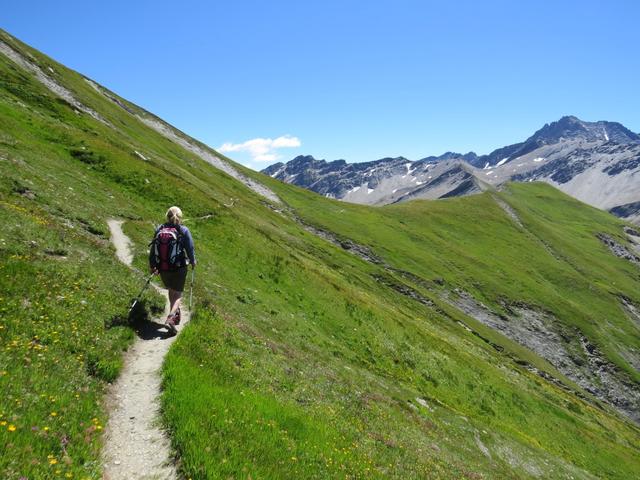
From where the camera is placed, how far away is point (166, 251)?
53.2 feet

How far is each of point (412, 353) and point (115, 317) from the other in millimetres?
31280

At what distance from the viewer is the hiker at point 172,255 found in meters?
16.2

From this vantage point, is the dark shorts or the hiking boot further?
the dark shorts

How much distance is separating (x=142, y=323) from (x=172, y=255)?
2830mm

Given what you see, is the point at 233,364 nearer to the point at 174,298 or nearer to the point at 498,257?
the point at 174,298

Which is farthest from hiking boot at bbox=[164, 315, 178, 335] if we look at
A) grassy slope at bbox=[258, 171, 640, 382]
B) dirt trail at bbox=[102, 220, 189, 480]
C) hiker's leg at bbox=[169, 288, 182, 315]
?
grassy slope at bbox=[258, 171, 640, 382]

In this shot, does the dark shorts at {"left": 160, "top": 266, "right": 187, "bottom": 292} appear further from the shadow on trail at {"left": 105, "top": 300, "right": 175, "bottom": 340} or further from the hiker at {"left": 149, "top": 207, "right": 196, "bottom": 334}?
the shadow on trail at {"left": 105, "top": 300, "right": 175, "bottom": 340}

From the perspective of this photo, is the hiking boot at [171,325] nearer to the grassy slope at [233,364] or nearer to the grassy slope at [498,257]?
the grassy slope at [233,364]

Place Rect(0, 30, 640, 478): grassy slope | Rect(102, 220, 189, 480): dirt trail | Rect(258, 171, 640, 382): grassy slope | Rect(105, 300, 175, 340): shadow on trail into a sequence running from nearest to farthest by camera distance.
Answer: Rect(102, 220, 189, 480): dirt trail, Rect(0, 30, 640, 478): grassy slope, Rect(105, 300, 175, 340): shadow on trail, Rect(258, 171, 640, 382): grassy slope

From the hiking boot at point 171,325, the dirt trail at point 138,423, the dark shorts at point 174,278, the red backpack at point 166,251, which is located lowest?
the dirt trail at point 138,423

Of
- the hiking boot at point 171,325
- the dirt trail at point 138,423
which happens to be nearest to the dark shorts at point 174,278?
the hiking boot at point 171,325

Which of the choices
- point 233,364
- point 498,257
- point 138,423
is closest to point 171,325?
point 233,364

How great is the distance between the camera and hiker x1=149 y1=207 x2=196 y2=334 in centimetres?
1617

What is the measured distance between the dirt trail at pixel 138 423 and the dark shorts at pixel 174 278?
7.80 ft
